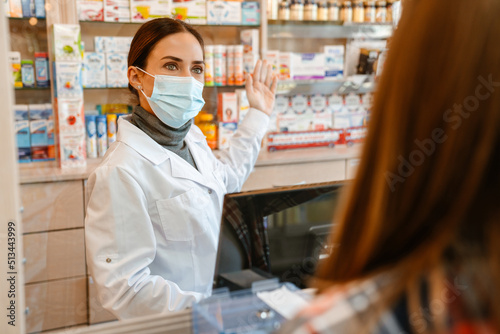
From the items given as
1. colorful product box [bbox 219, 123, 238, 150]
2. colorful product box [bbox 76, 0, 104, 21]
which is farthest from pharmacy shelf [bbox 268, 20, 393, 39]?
colorful product box [bbox 76, 0, 104, 21]

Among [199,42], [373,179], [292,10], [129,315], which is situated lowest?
[129,315]

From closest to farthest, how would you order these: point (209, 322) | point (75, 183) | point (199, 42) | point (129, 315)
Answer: point (209, 322), point (129, 315), point (199, 42), point (75, 183)

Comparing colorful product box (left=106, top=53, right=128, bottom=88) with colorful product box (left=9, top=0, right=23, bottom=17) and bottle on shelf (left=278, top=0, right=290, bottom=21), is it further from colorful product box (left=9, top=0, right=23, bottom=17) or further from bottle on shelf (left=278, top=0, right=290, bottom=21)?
bottle on shelf (left=278, top=0, right=290, bottom=21)

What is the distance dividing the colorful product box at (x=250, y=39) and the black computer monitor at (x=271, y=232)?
6.16 feet

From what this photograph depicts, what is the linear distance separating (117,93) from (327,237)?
5.58 feet

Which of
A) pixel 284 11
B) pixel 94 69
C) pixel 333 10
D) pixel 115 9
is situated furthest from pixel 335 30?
pixel 94 69

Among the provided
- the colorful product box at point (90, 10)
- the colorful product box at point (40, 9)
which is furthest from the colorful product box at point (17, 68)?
the colorful product box at point (90, 10)

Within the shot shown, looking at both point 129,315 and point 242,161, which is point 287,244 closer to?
point 129,315

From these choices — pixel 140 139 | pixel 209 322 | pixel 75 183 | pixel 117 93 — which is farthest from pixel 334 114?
pixel 209 322

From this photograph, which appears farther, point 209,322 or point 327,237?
point 327,237

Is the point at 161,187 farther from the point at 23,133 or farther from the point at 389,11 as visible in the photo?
the point at 389,11

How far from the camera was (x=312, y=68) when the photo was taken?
3.24 metres

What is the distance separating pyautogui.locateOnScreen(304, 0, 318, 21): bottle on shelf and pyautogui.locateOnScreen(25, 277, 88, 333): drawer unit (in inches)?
80.3

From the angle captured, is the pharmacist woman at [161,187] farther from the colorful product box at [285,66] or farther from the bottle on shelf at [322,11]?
the bottle on shelf at [322,11]
